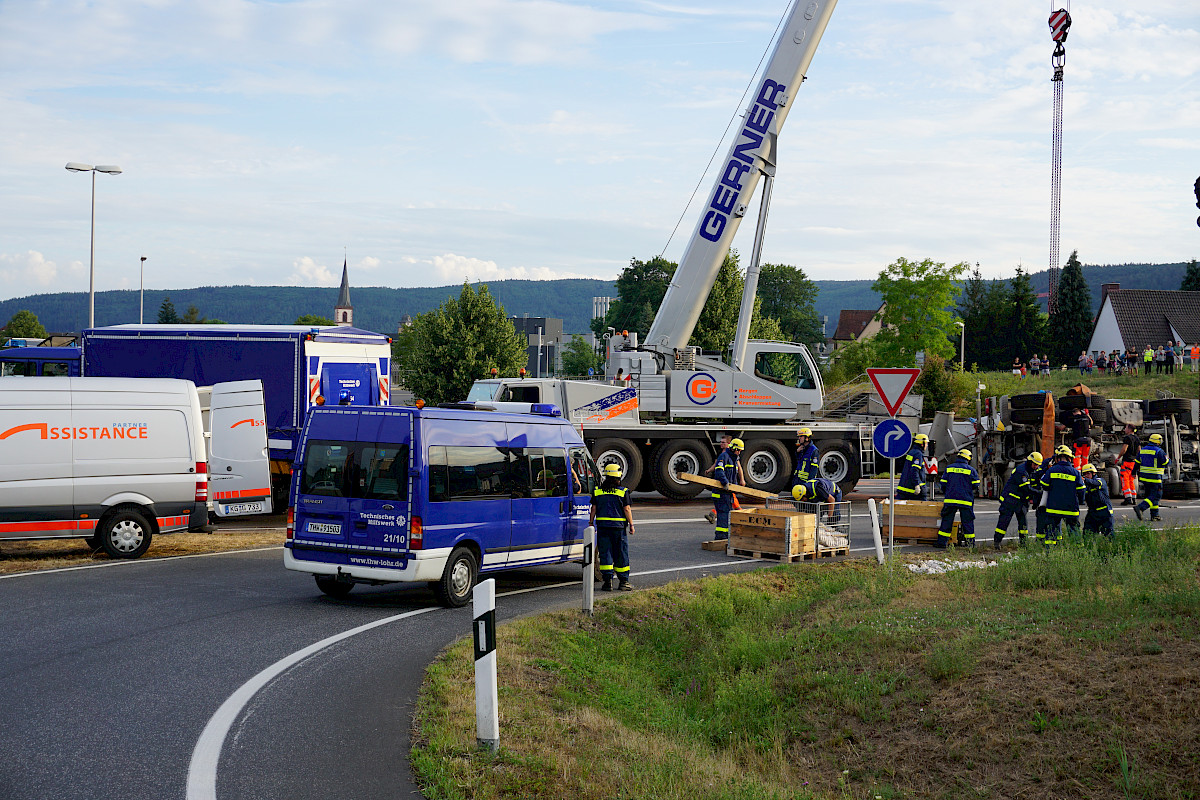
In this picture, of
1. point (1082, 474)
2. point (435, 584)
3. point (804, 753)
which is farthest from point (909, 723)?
point (1082, 474)

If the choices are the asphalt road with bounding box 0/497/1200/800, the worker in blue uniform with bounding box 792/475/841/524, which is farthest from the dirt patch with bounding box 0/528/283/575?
the worker in blue uniform with bounding box 792/475/841/524

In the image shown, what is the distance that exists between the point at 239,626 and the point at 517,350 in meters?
38.4

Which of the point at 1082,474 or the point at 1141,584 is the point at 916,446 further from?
the point at 1141,584

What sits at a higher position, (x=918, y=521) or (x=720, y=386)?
(x=720, y=386)

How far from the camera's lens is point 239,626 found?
9.16 metres

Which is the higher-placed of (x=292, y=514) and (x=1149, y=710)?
(x=292, y=514)

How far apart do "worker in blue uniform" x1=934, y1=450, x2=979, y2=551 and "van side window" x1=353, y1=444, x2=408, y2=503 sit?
8.55 meters

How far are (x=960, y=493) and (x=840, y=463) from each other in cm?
789

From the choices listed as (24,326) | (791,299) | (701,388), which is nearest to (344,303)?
(24,326)

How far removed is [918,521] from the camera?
51.4 ft

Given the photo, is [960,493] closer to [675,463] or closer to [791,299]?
[675,463]

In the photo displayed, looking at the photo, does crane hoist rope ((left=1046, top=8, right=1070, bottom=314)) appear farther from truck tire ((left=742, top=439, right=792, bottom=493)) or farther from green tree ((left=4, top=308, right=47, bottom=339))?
green tree ((left=4, top=308, right=47, bottom=339))

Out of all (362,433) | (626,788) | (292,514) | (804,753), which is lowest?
(804,753)

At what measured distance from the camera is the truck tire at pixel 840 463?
877 inches
